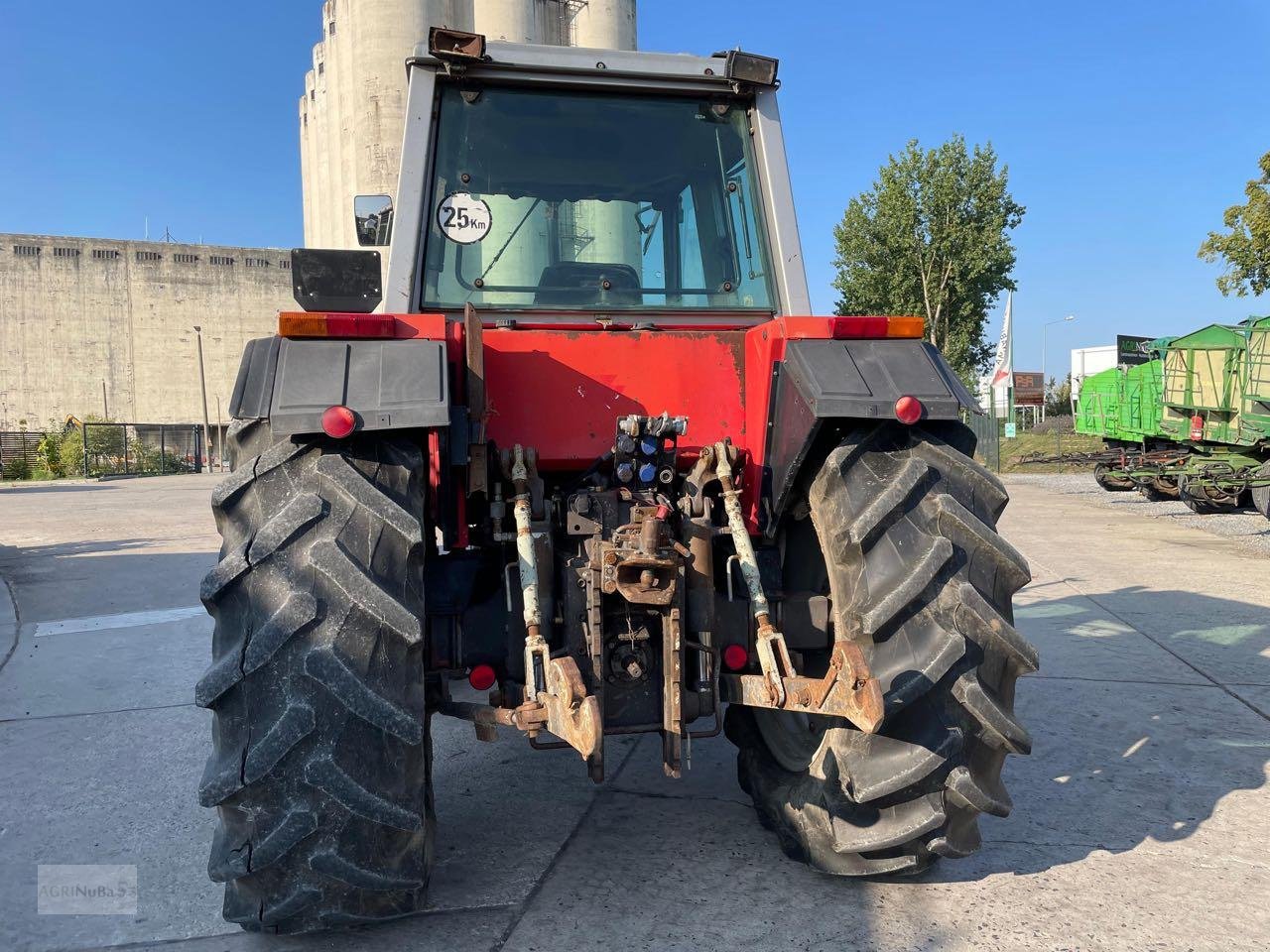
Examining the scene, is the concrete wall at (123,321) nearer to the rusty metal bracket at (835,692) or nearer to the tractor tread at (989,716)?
the rusty metal bracket at (835,692)

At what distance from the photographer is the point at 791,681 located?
8.80ft

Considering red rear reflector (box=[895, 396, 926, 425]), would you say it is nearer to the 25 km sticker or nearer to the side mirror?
the 25 km sticker

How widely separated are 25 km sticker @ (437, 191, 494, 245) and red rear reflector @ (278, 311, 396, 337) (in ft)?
2.42

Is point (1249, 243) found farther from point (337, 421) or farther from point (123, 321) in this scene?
point (123, 321)

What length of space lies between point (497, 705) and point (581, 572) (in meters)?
0.56

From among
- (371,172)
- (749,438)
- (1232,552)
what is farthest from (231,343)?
(749,438)

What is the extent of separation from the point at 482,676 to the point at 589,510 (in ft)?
2.21

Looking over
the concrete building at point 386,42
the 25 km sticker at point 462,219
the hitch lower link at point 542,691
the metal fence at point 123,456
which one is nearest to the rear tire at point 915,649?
the hitch lower link at point 542,691

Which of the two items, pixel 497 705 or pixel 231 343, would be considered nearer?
pixel 497 705

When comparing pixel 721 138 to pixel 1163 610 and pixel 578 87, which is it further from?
pixel 1163 610

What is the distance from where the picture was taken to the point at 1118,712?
508cm

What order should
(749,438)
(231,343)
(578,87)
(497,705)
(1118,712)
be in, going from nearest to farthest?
(497,705), (749,438), (578,87), (1118,712), (231,343)

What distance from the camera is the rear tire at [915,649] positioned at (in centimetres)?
267

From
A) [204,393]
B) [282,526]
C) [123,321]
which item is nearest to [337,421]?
[282,526]
